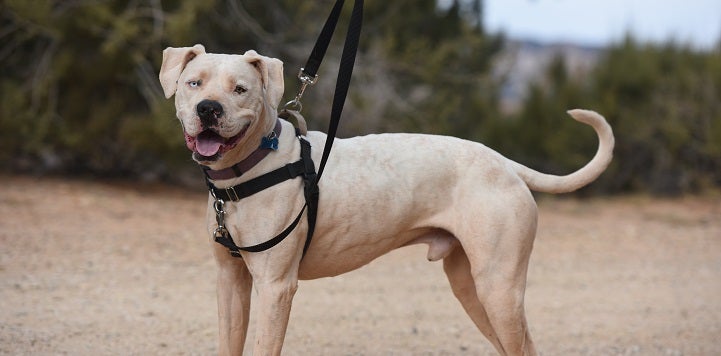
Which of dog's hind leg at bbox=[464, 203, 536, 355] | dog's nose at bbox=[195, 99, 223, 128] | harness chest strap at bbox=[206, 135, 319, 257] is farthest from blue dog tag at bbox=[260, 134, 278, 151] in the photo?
dog's hind leg at bbox=[464, 203, 536, 355]

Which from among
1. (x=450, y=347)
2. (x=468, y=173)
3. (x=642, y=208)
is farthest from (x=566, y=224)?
(x=468, y=173)

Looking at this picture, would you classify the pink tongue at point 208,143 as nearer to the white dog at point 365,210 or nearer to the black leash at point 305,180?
the white dog at point 365,210

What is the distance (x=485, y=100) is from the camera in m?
14.5

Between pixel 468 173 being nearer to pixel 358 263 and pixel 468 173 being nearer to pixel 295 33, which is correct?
pixel 358 263

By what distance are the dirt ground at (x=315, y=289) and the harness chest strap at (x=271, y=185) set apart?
1.79 meters

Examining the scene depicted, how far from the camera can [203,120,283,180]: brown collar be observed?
14.3ft

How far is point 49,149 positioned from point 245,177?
8.19 meters

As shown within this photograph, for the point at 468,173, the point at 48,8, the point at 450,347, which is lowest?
the point at 450,347

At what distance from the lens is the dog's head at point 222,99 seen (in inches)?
158

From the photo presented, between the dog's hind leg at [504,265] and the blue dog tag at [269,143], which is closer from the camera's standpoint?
the blue dog tag at [269,143]

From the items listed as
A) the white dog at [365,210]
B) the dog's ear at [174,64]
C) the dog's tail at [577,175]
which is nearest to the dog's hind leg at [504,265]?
the white dog at [365,210]

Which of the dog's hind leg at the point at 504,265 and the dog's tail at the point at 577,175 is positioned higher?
the dog's tail at the point at 577,175

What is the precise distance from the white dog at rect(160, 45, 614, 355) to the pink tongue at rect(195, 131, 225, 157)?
5.7 inches

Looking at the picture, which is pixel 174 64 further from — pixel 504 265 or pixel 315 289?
pixel 315 289
